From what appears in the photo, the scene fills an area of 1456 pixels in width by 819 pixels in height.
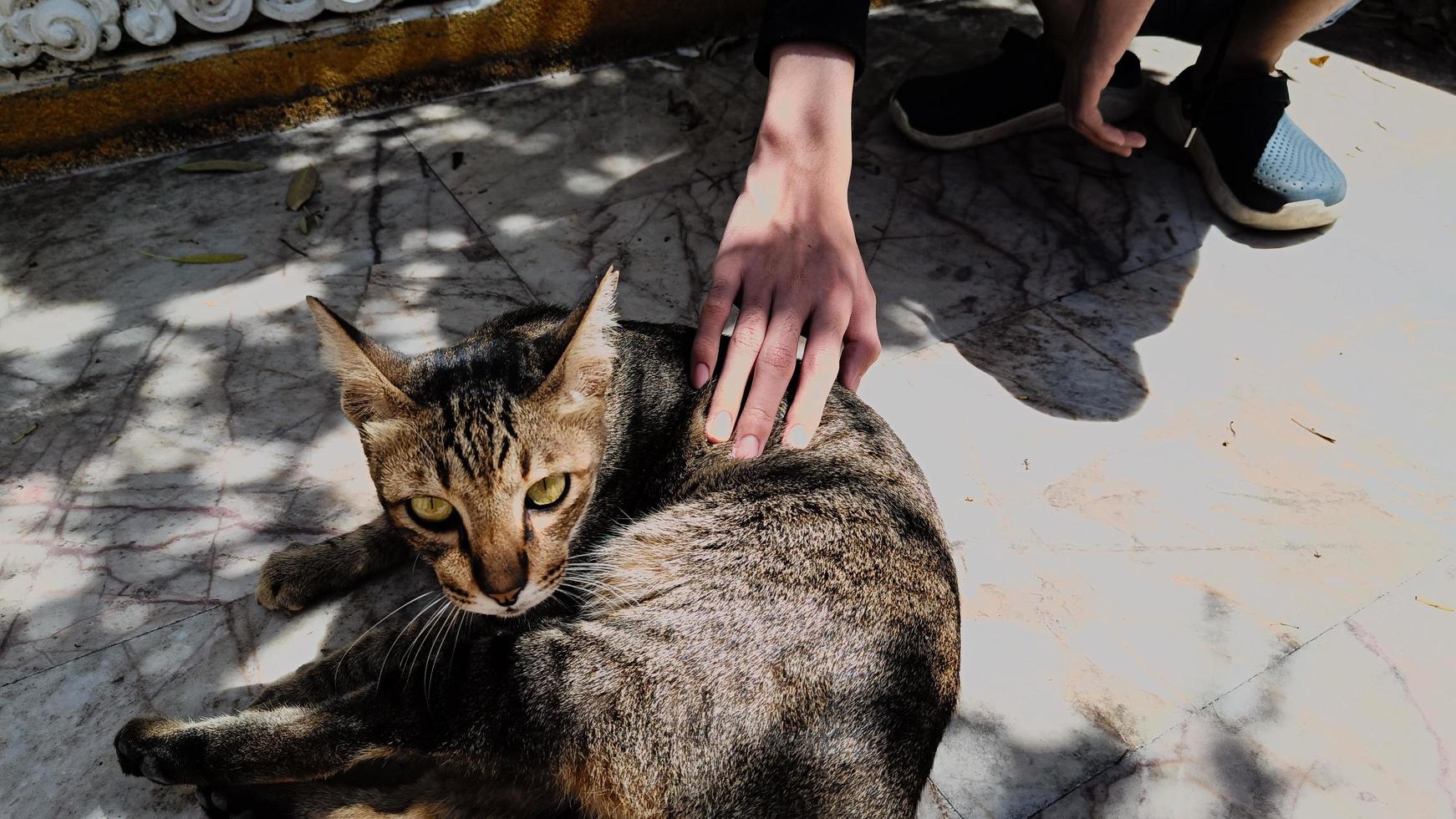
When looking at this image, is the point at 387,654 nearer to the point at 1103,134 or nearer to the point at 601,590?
the point at 601,590

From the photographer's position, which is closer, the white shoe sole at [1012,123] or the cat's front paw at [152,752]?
the cat's front paw at [152,752]

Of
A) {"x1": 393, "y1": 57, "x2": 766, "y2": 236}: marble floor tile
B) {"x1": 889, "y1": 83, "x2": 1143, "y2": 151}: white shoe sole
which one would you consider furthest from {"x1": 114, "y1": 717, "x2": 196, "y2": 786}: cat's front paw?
{"x1": 889, "y1": 83, "x2": 1143, "y2": 151}: white shoe sole

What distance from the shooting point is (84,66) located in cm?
420

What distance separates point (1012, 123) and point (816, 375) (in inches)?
119

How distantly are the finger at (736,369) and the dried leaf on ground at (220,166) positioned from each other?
293cm

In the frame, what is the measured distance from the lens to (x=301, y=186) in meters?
4.30

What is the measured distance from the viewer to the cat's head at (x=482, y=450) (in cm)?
228

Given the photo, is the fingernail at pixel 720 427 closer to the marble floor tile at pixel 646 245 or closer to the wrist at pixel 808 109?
the wrist at pixel 808 109

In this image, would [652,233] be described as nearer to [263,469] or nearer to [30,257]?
[263,469]

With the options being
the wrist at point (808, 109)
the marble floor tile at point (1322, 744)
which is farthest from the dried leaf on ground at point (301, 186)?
the marble floor tile at point (1322, 744)

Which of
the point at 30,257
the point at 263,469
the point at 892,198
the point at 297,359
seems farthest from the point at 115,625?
the point at 892,198

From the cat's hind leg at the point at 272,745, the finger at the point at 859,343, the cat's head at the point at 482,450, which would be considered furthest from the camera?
the finger at the point at 859,343

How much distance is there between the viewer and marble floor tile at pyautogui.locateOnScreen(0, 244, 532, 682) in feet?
9.23

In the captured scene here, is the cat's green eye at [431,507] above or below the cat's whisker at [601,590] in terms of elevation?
above
